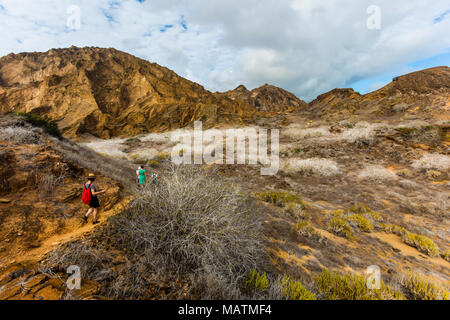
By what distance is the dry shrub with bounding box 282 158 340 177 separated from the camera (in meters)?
10.5

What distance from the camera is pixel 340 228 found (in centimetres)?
468

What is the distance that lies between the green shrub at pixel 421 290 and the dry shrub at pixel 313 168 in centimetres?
808

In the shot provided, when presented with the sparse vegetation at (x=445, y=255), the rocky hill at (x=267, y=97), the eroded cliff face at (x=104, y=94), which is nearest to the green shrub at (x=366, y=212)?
the sparse vegetation at (x=445, y=255)

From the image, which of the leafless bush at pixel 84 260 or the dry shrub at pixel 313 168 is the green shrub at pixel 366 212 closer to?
the dry shrub at pixel 313 168

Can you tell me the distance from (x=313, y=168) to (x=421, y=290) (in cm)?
886

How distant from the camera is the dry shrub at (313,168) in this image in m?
10.5

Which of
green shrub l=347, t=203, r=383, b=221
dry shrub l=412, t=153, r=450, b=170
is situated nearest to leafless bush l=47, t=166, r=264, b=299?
green shrub l=347, t=203, r=383, b=221

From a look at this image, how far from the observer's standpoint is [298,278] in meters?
2.91

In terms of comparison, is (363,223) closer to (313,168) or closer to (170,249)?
(170,249)

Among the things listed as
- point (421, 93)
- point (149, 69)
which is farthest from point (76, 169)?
point (149, 69)

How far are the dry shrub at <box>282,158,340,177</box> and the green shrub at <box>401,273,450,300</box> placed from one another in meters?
8.08

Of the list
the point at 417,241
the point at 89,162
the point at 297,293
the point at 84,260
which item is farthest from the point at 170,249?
the point at 417,241
